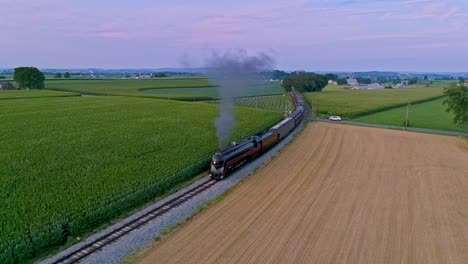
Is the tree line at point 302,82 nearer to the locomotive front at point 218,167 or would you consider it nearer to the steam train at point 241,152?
the steam train at point 241,152

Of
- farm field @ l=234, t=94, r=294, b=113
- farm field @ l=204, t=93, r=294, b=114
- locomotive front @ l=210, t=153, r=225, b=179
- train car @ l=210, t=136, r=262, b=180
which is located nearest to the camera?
locomotive front @ l=210, t=153, r=225, b=179

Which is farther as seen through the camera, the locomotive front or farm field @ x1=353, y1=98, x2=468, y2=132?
farm field @ x1=353, y1=98, x2=468, y2=132

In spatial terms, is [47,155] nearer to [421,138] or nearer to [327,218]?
[327,218]

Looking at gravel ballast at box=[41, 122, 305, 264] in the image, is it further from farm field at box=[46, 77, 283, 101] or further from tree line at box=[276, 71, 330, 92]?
tree line at box=[276, 71, 330, 92]

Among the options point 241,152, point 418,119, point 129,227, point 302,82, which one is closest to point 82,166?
point 129,227

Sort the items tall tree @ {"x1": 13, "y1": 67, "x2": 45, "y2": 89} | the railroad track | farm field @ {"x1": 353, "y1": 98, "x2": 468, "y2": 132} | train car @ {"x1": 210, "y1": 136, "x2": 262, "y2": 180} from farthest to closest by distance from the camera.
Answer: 1. tall tree @ {"x1": 13, "y1": 67, "x2": 45, "y2": 89}
2. farm field @ {"x1": 353, "y1": 98, "x2": 468, "y2": 132}
3. train car @ {"x1": 210, "y1": 136, "x2": 262, "y2": 180}
4. the railroad track

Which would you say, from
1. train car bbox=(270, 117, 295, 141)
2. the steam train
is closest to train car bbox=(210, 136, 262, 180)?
the steam train
